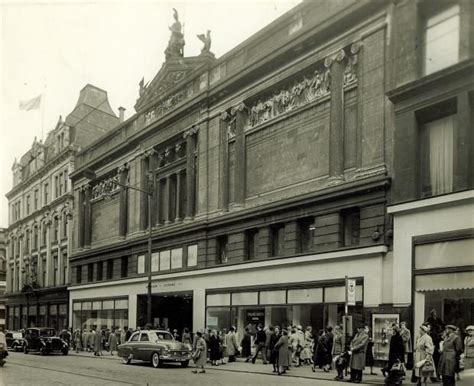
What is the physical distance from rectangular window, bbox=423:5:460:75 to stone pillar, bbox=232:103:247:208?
11.3 metres

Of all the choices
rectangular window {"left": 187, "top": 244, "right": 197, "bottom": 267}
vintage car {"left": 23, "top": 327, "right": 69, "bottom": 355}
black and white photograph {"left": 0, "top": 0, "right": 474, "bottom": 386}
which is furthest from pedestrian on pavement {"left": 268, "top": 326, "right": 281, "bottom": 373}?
vintage car {"left": 23, "top": 327, "right": 69, "bottom": 355}

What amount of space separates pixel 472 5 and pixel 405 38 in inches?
117

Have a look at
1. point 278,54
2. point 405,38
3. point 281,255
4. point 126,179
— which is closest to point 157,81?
point 126,179

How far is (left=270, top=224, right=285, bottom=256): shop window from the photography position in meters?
27.7

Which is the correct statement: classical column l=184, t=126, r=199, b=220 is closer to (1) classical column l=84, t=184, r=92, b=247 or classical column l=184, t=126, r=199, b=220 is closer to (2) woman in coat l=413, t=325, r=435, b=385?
(1) classical column l=84, t=184, r=92, b=247

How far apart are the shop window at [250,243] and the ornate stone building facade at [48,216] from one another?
82.6 feet

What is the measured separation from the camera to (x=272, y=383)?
1728 centimetres

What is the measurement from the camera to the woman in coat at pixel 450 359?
47.1 ft

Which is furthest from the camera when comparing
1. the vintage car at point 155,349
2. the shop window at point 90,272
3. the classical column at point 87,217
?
the classical column at point 87,217

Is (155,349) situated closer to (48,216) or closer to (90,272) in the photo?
(90,272)

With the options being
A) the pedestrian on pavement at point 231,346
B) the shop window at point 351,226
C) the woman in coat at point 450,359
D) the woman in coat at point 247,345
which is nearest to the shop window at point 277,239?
the woman in coat at point 247,345

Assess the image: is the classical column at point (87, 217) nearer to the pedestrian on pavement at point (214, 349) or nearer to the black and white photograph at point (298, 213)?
the black and white photograph at point (298, 213)

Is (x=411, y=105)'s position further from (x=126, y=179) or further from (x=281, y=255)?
(x=126, y=179)

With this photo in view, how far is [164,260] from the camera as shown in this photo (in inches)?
1442
